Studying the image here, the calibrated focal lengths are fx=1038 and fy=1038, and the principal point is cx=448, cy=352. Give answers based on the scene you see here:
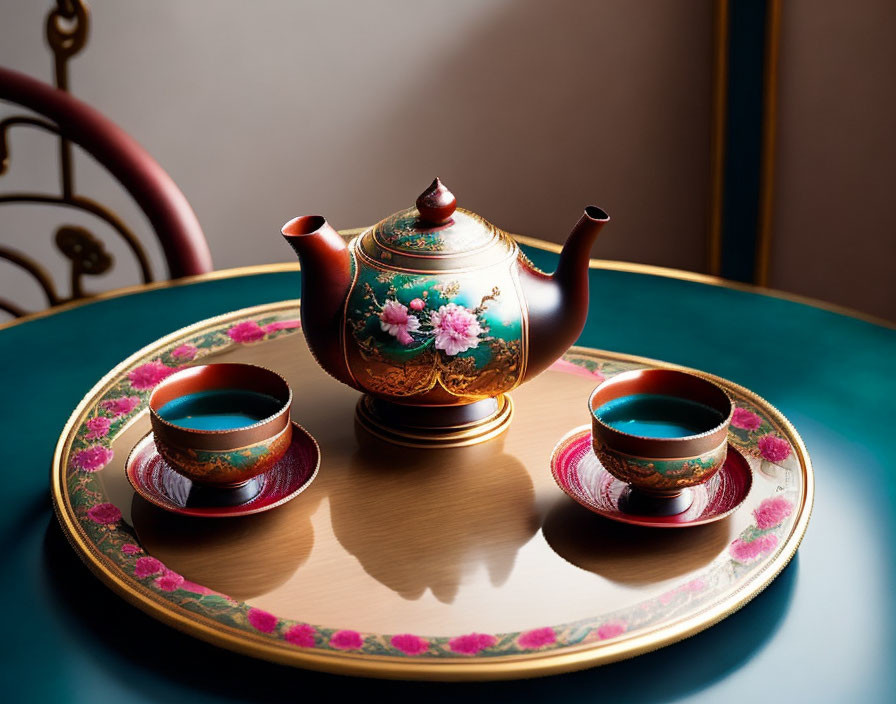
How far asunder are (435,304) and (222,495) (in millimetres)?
180

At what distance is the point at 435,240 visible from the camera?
0.68 meters

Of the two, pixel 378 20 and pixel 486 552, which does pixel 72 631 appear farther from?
pixel 378 20

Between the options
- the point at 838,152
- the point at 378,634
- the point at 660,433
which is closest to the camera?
the point at 378,634

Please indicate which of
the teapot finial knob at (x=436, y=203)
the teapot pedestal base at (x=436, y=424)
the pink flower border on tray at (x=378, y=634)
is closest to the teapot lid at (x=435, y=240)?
the teapot finial knob at (x=436, y=203)

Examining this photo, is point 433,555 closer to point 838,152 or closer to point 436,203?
point 436,203

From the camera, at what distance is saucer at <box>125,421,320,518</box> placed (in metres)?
0.63

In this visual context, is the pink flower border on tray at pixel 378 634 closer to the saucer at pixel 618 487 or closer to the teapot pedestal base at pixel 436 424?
the saucer at pixel 618 487

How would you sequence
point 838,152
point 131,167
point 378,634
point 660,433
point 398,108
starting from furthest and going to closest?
point 398,108 < point 838,152 < point 131,167 < point 660,433 < point 378,634

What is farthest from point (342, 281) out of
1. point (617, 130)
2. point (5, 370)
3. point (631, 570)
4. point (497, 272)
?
point (617, 130)

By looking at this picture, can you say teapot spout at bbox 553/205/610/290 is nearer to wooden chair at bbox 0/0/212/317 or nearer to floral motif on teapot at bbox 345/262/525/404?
floral motif on teapot at bbox 345/262/525/404

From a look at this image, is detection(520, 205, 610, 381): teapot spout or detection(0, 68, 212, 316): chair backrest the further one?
detection(0, 68, 212, 316): chair backrest

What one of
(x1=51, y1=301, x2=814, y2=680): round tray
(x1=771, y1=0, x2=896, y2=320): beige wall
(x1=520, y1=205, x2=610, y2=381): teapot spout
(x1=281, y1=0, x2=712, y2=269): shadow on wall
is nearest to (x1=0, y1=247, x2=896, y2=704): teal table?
(x1=51, y1=301, x2=814, y2=680): round tray

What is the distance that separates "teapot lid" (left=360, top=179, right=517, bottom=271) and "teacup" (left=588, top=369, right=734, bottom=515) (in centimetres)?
12

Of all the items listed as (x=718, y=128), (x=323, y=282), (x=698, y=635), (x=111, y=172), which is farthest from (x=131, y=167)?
(x=718, y=128)
